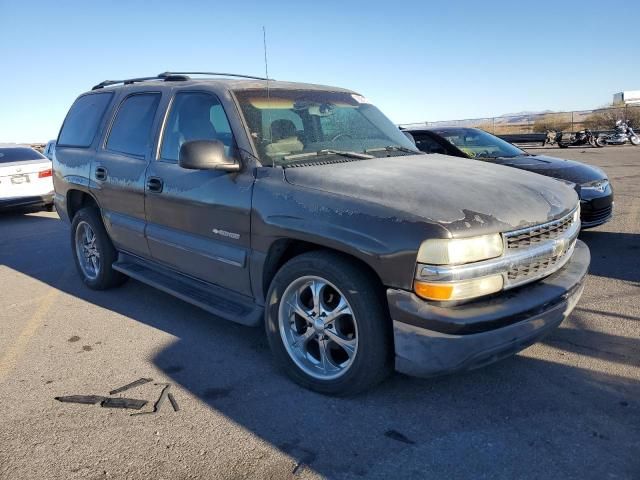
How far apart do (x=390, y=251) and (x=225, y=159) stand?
54.3 inches

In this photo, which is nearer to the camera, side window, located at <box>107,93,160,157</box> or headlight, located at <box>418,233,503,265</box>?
headlight, located at <box>418,233,503,265</box>

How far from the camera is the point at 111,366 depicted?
3801 mm

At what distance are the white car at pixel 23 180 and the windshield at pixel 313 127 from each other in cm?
787

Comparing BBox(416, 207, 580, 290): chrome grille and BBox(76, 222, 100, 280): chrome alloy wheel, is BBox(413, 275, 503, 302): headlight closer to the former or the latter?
BBox(416, 207, 580, 290): chrome grille

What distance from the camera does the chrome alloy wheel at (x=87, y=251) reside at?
5.57m

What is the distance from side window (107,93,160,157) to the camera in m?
4.62

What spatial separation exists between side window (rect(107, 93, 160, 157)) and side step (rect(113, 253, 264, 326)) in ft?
3.35

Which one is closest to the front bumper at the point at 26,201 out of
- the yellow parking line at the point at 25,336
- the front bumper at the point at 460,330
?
the yellow parking line at the point at 25,336

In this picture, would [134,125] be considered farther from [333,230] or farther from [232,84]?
[333,230]

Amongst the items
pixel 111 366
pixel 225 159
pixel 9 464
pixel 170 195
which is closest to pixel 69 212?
pixel 170 195

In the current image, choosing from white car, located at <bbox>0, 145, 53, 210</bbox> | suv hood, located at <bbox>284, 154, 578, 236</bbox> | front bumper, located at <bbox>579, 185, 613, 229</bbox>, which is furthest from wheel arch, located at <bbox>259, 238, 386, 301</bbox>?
white car, located at <bbox>0, 145, 53, 210</bbox>

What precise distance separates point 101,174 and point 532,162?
17.0 feet

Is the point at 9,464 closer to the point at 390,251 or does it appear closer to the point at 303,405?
the point at 303,405

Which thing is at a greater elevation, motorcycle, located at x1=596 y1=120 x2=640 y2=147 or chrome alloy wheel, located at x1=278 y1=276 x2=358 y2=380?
motorcycle, located at x1=596 y1=120 x2=640 y2=147
